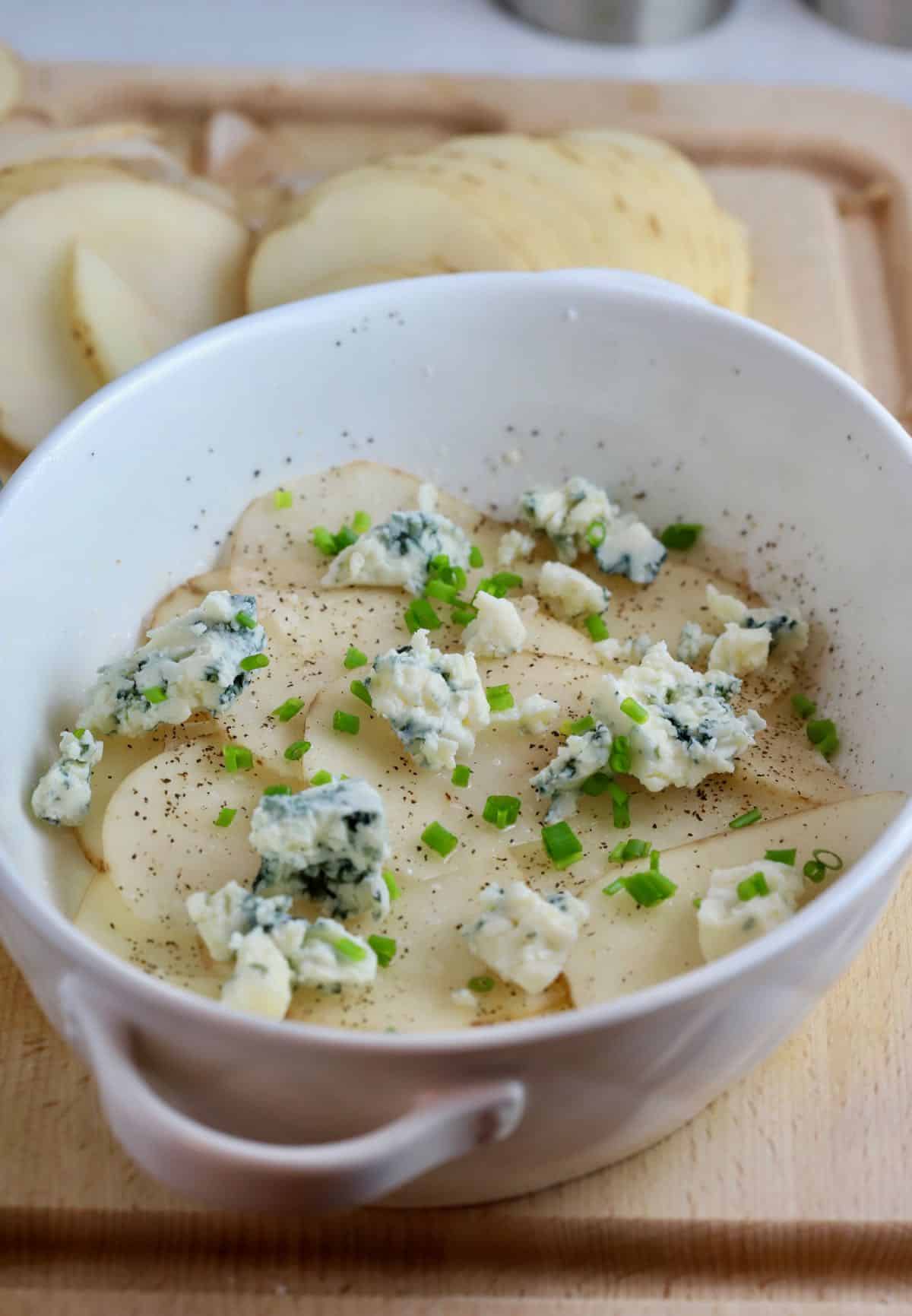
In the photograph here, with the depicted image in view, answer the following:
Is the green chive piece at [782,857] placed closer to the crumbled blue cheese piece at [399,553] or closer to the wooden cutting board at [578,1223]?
the wooden cutting board at [578,1223]

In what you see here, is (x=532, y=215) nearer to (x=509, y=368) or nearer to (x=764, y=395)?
(x=509, y=368)

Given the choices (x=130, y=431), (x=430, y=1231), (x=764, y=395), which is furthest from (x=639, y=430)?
(x=430, y=1231)

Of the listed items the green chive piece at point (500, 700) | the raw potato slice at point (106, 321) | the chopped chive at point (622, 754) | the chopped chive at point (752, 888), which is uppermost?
the raw potato slice at point (106, 321)

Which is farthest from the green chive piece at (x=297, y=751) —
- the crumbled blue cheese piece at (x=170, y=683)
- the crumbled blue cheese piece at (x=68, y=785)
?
the crumbled blue cheese piece at (x=68, y=785)

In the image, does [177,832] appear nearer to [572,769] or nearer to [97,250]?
[572,769]

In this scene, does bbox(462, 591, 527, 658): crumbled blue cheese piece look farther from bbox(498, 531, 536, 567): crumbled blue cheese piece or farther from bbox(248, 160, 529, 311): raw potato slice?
bbox(248, 160, 529, 311): raw potato slice

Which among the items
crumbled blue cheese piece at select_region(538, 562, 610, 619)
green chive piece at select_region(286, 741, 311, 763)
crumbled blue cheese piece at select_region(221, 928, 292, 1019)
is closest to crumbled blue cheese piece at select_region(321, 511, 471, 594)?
crumbled blue cheese piece at select_region(538, 562, 610, 619)

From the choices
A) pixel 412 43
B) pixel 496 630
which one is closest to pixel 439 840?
pixel 496 630
